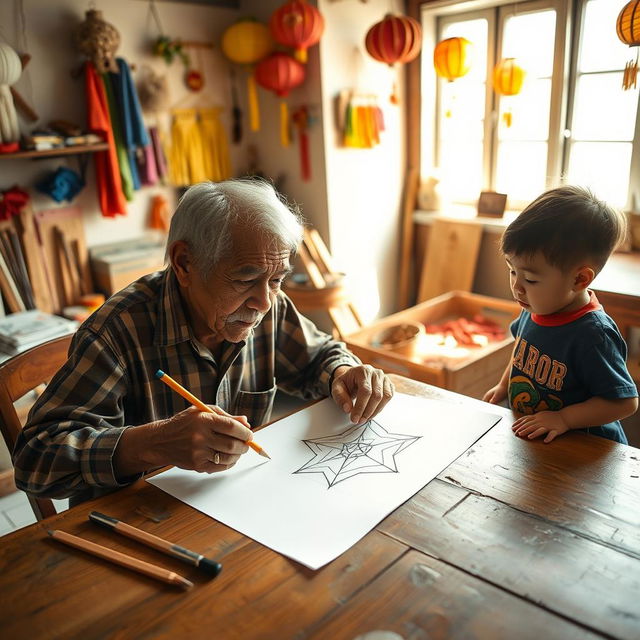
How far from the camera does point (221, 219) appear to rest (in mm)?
1112

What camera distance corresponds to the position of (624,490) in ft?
2.92

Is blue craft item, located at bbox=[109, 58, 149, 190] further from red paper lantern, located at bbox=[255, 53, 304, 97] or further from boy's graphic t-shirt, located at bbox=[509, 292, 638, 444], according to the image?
boy's graphic t-shirt, located at bbox=[509, 292, 638, 444]

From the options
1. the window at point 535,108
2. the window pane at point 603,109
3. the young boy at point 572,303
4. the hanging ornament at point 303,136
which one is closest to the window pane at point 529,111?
the window at point 535,108

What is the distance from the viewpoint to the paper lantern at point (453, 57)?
273 cm

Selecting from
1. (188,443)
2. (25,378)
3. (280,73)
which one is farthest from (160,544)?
(280,73)

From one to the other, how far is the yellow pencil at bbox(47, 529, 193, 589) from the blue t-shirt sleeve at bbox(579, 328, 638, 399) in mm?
815

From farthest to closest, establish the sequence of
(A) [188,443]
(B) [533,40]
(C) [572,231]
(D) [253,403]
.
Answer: (B) [533,40], (D) [253,403], (C) [572,231], (A) [188,443]

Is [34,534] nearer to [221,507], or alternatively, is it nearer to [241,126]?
[221,507]

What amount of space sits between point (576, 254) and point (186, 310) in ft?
2.61

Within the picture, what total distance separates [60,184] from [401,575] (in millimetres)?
2560

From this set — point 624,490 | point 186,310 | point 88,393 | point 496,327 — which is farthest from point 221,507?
point 496,327

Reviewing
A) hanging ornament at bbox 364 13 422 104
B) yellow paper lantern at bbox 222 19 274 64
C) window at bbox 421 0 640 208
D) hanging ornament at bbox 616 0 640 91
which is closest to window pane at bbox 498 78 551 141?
window at bbox 421 0 640 208

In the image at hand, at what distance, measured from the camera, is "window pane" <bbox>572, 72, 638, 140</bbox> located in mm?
2773

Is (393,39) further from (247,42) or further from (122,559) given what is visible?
(122,559)
